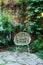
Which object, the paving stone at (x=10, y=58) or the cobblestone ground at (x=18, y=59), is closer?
the cobblestone ground at (x=18, y=59)

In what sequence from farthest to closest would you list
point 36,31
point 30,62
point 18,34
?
point 36,31, point 18,34, point 30,62

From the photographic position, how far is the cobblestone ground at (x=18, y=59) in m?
5.10

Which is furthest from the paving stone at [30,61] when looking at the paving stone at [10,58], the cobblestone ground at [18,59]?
the paving stone at [10,58]

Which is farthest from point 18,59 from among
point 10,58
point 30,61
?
point 30,61

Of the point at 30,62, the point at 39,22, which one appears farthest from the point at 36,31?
the point at 30,62

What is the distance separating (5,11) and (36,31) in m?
1.46

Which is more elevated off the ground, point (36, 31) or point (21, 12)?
point (21, 12)

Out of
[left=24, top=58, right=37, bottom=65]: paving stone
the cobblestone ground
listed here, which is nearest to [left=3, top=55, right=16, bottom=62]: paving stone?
the cobblestone ground

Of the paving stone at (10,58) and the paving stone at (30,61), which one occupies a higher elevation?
the paving stone at (10,58)

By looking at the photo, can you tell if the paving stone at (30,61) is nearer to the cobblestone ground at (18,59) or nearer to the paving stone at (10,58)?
the cobblestone ground at (18,59)

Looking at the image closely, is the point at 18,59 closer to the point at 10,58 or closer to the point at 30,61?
the point at 10,58

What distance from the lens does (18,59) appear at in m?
5.54

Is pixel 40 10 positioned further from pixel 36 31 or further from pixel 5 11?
pixel 5 11

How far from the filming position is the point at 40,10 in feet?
23.0
